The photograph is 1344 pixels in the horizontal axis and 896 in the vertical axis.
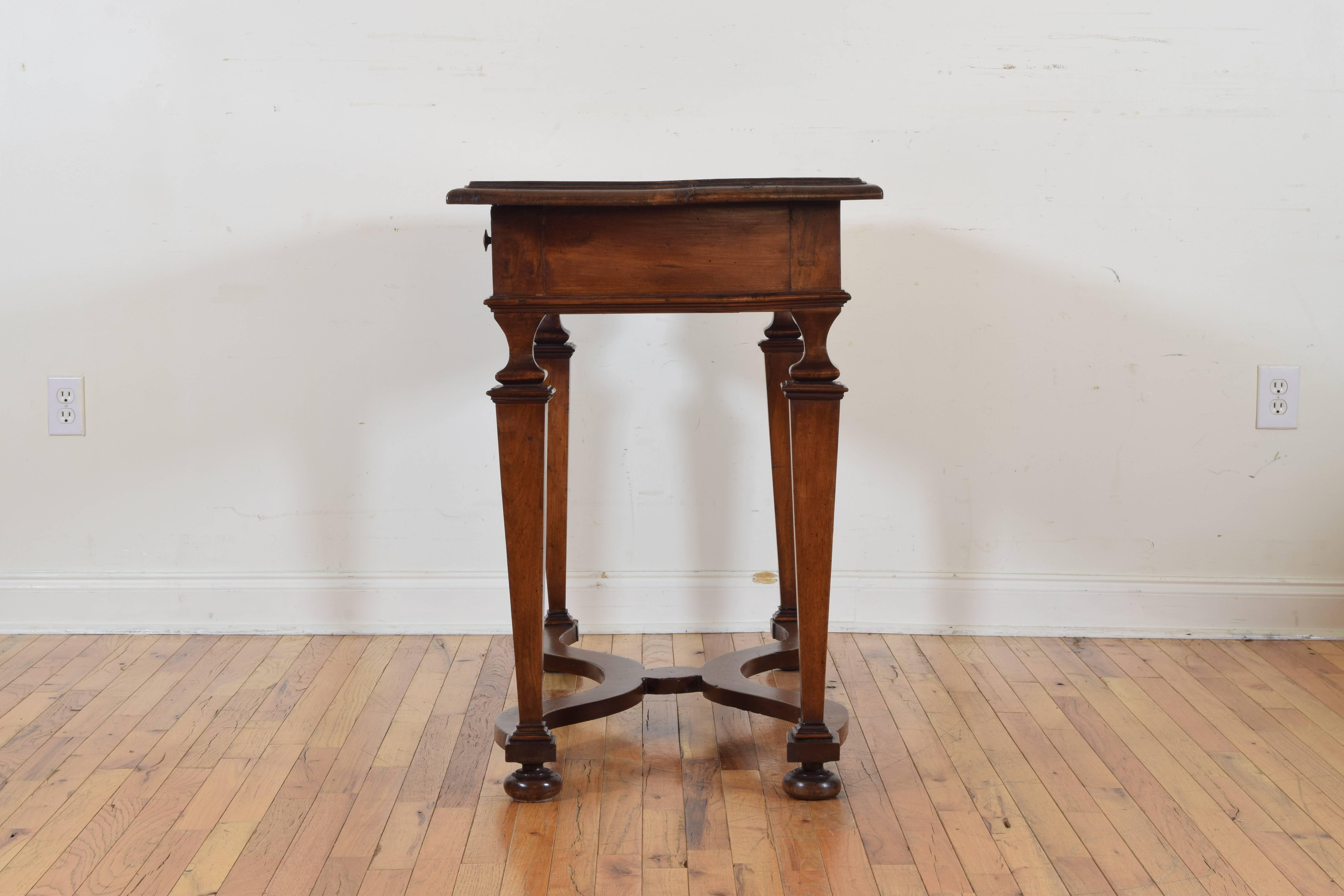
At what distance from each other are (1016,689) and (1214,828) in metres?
0.47

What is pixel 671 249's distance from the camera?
120 cm

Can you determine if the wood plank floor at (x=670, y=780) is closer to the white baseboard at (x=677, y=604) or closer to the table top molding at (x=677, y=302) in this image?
the white baseboard at (x=677, y=604)

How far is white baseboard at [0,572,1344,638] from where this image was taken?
191cm

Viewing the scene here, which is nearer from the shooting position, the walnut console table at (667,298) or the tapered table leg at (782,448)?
the walnut console table at (667,298)

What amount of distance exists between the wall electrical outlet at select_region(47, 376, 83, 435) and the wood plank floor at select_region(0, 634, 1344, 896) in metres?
0.36

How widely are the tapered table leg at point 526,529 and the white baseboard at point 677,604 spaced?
0.63 meters

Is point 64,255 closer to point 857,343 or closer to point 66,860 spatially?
point 66,860

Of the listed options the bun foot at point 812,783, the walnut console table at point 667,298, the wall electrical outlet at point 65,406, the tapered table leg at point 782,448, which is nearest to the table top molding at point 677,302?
the walnut console table at point 667,298

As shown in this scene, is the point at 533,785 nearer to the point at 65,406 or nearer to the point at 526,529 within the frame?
the point at 526,529

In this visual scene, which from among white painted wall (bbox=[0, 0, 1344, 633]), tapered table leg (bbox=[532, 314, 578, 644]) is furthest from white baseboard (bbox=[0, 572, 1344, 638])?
tapered table leg (bbox=[532, 314, 578, 644])

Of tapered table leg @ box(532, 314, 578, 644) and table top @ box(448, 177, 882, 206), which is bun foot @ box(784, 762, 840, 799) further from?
table top @ box(448, 177, 882, 206)

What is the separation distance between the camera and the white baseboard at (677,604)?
6.25 feet

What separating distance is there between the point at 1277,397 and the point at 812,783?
1173mm

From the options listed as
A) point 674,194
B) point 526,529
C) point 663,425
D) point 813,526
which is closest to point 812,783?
point 813,526
